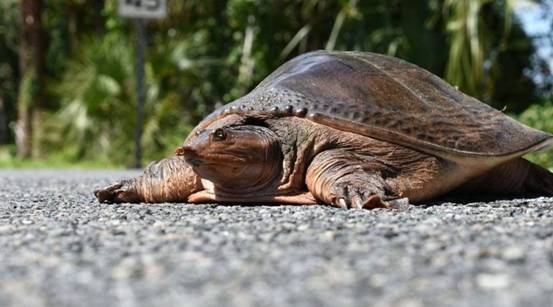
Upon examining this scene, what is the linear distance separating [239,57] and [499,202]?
1029cm

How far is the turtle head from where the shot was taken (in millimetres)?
3443

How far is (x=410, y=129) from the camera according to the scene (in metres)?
3.67

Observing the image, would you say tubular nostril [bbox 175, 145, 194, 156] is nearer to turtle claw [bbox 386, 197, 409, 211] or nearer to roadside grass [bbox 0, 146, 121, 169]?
turtle claw [bbox 386, 197, 409, 211]

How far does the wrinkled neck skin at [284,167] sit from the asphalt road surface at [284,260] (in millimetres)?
516

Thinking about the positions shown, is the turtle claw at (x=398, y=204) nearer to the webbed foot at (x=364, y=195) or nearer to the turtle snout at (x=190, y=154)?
the webbed foot at (x=364, y=195)

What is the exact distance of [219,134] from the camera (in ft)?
11.3

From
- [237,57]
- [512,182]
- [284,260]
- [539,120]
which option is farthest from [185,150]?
[237,57]

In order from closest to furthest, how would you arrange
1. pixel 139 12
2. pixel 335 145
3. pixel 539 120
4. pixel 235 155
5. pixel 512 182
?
pixel 235 155
pixel 335 145
pixel 512 182
pixel 539 120
pixel 139 12

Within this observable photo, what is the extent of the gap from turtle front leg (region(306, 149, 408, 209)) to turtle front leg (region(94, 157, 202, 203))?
24.8 inches

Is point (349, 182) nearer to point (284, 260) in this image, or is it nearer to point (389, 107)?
point (389, 107)

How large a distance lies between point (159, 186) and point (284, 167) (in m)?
0.66

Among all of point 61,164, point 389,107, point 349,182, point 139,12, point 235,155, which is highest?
point 139,12

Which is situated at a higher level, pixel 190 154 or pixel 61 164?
pixel 190 154

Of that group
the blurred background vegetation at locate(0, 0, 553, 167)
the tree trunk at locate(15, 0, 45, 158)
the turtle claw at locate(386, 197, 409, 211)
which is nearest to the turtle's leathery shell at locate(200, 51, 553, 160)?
the turtle claw at locate(386, 197, 409, 211)
